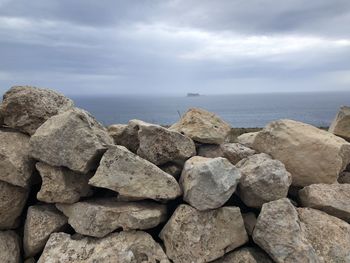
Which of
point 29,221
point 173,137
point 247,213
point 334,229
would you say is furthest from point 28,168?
point 334,229

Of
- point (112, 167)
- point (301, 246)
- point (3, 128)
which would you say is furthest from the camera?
point (3, 128)

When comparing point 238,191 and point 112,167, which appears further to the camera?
point 238,191

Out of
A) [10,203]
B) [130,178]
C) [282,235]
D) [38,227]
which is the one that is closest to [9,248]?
[38,227]

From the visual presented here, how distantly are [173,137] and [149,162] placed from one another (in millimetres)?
891

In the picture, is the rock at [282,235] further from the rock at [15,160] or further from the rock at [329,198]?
the rock at [15,160]

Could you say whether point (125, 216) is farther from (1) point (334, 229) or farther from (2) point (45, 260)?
(1) point (334, 229)

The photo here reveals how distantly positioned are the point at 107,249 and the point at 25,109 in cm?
342

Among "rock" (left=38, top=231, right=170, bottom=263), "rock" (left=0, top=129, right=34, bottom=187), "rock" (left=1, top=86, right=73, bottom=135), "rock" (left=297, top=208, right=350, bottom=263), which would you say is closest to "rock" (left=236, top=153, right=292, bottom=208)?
"rock" (left=297, top=208, right=350, bottom=263)

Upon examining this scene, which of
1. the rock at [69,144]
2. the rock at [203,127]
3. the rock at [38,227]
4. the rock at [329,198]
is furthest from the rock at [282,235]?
the rock at [38,227]

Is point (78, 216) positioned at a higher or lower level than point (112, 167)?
lower

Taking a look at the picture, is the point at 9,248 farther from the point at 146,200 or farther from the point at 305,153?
the point at 305,153

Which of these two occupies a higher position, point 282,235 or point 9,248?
point 282,235

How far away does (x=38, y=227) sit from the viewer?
7.73 m

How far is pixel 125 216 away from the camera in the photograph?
290 inches
